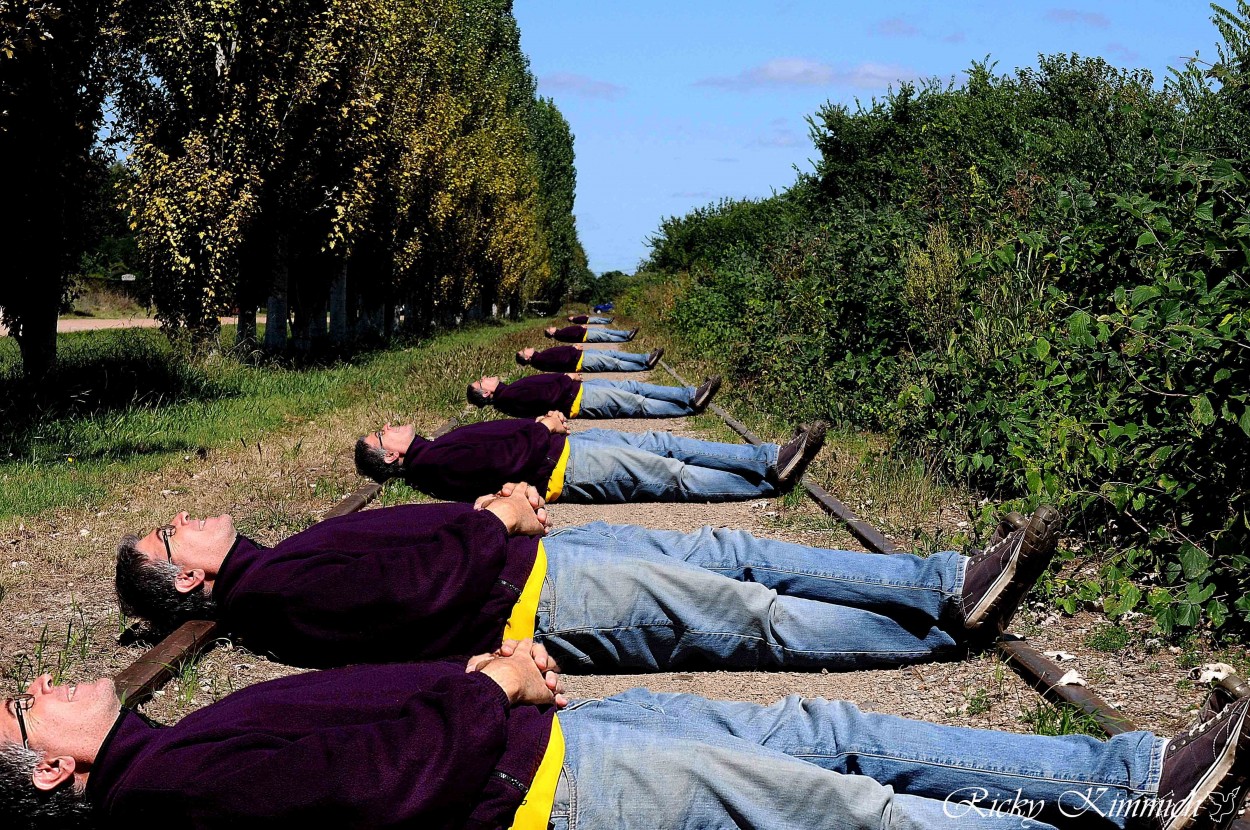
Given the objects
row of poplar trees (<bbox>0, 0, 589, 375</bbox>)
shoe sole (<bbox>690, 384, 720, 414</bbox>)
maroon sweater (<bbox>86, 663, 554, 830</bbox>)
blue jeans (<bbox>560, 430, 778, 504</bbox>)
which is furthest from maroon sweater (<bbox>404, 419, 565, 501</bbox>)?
row of poplar trees (<bbox>0, 0, 589, 375</bbox>)

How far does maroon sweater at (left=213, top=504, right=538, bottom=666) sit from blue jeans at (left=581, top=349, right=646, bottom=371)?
11318 mm

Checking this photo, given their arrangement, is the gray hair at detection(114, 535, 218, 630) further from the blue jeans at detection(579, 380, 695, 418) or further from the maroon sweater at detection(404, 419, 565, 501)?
the blue jeans at detection(579, 380, 695, 418)

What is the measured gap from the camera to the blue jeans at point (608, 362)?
51.5 feet

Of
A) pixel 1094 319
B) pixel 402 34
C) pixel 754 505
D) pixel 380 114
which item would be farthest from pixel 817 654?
pixel 402 34

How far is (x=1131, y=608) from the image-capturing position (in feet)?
15.3

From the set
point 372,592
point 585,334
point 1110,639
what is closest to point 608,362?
point 585,334

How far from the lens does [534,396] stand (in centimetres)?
933

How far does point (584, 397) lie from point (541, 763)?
7.91m

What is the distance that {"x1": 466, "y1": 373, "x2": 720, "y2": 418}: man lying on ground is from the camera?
922 centimetres

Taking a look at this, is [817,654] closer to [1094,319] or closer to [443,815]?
[443,815]

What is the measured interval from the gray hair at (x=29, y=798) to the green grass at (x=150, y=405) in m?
4.66

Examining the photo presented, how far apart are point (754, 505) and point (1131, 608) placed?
303cm

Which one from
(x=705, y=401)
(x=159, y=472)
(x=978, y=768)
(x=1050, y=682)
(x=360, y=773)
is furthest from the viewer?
(x=705, y=401)

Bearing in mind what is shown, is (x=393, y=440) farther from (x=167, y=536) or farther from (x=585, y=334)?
(x=585, y=334)
